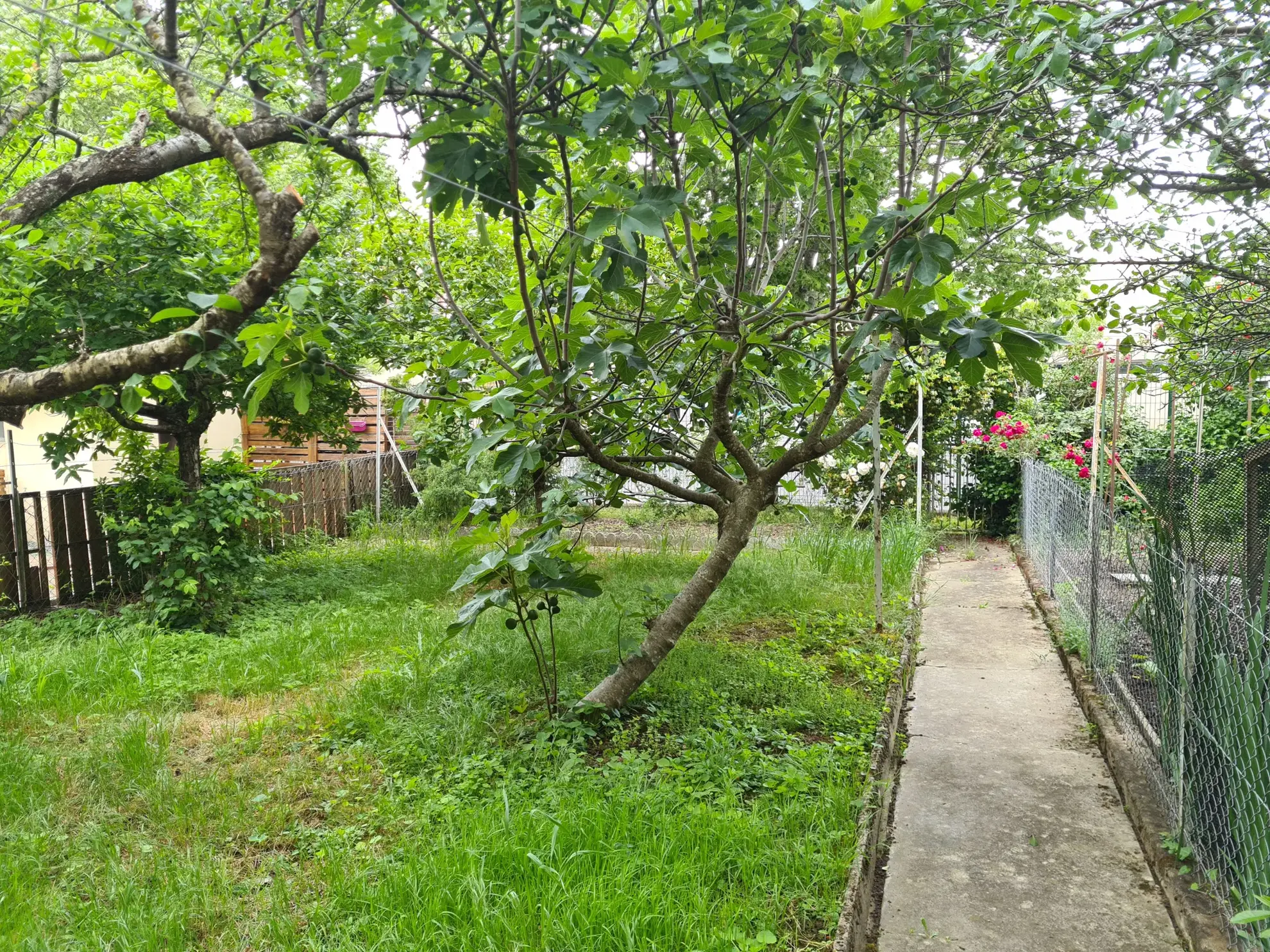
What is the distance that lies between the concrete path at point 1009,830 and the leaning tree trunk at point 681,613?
1.30 metres

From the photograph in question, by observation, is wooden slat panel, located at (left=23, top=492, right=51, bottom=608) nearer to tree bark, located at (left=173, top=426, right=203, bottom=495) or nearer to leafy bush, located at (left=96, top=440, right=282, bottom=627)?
leafy bush, located at (left=96, top=440, right=282, bottom=627)

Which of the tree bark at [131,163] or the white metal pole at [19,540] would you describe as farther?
the white metal pole at [19,540]

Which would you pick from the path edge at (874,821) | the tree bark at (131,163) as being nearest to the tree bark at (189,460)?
the tree bark at (131,163)

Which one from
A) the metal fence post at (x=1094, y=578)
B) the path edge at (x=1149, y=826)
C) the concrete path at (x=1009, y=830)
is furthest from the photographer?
the metal fence post at (x=1094, y=578)

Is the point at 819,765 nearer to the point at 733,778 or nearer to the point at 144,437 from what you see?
the point at 733,778

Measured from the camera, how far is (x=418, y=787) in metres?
3.56

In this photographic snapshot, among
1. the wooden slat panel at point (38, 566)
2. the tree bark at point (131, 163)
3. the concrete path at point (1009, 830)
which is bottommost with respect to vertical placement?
the concrete path at point (1009, 830)

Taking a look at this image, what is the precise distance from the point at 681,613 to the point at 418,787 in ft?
4.81

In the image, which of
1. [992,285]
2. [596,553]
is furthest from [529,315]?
[992,285]

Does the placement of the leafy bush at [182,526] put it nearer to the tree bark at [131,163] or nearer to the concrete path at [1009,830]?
the tree bark at [131,163]

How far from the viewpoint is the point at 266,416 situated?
26.1 feet

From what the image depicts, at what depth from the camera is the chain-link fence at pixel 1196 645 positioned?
8.55ft

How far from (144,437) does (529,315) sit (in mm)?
5581

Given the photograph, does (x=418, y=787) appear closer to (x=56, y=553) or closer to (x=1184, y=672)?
(x=1184, y=672)
